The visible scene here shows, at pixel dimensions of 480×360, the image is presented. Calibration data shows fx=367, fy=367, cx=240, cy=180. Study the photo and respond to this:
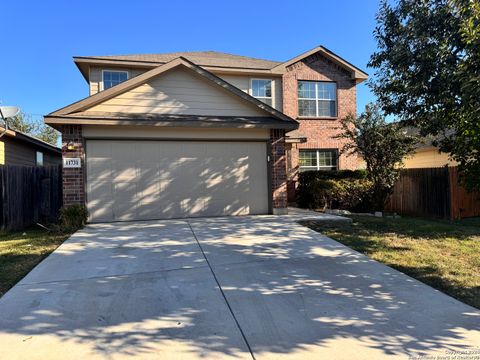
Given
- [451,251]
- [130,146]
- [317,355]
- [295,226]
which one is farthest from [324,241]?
A: [130,146]

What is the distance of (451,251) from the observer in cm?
732

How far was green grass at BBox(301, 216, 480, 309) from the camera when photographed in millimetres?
5441

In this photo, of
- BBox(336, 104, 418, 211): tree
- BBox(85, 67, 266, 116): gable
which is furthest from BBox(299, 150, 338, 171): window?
BBox(85, 67, 266, 116): gable

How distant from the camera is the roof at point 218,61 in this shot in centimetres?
1472

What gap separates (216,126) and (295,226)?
381 cm

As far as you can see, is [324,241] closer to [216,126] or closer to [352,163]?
[216,126]

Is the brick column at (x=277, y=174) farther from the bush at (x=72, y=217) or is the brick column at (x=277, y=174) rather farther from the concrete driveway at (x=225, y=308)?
the bush at (x=72, y=217)

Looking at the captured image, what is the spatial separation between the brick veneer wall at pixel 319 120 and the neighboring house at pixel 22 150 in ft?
35.6

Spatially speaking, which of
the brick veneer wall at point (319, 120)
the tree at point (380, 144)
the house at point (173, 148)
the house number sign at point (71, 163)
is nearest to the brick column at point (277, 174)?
the house at point (173, 148)

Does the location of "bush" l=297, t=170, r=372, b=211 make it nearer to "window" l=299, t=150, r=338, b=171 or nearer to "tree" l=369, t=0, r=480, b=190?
"window" l=299, t=150, r=338, b=171

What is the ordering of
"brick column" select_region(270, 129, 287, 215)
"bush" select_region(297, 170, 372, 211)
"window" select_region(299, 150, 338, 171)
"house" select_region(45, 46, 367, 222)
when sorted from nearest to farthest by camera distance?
"house" select_region(45, 46, 367, 222) < "brick column" select_region(270, 129, 287, 215) < "bush" select_region(297, 170, 372, 211) < "window" select_region(299, 150, 338, 171)

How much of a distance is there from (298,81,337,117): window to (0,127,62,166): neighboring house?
38.2 ft

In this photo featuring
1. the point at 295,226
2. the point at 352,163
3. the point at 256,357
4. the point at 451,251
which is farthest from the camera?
the point at 352,163

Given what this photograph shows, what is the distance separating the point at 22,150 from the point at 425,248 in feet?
51.0
